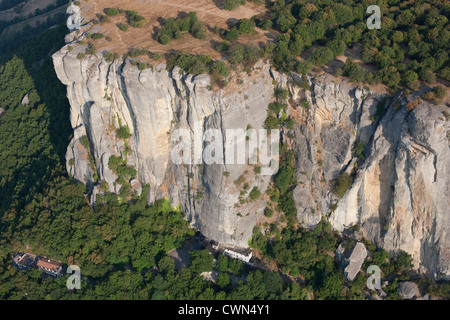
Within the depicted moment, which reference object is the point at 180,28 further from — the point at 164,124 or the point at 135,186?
the point at 135,186

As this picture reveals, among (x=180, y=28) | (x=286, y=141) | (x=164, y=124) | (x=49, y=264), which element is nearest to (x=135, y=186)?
(x=164, y=124)

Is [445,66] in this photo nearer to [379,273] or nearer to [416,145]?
[416,145]

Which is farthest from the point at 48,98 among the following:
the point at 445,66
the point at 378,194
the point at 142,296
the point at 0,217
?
the point at 445,66

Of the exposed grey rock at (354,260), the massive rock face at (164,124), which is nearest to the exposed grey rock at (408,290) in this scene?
the exposed grey rock at (354,260)

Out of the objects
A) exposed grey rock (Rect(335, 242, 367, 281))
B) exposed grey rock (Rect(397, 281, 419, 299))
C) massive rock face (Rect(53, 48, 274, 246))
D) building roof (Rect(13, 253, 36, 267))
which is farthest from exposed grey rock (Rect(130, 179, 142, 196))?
exposed grey rock (Rect(397, 281, 419, 299))

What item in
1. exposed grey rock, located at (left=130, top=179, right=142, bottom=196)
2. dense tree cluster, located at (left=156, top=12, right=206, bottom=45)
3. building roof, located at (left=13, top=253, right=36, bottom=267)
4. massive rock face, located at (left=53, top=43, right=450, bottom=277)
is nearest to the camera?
massive rock face, located at (left=53, top=43, right=450, bottom=277)

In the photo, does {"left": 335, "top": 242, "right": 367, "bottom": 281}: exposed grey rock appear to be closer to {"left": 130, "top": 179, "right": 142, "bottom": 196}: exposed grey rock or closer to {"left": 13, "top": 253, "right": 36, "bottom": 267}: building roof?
{"left": 130, "top": 179, "right": 142, "bottom": 196}: exposed grey rock
